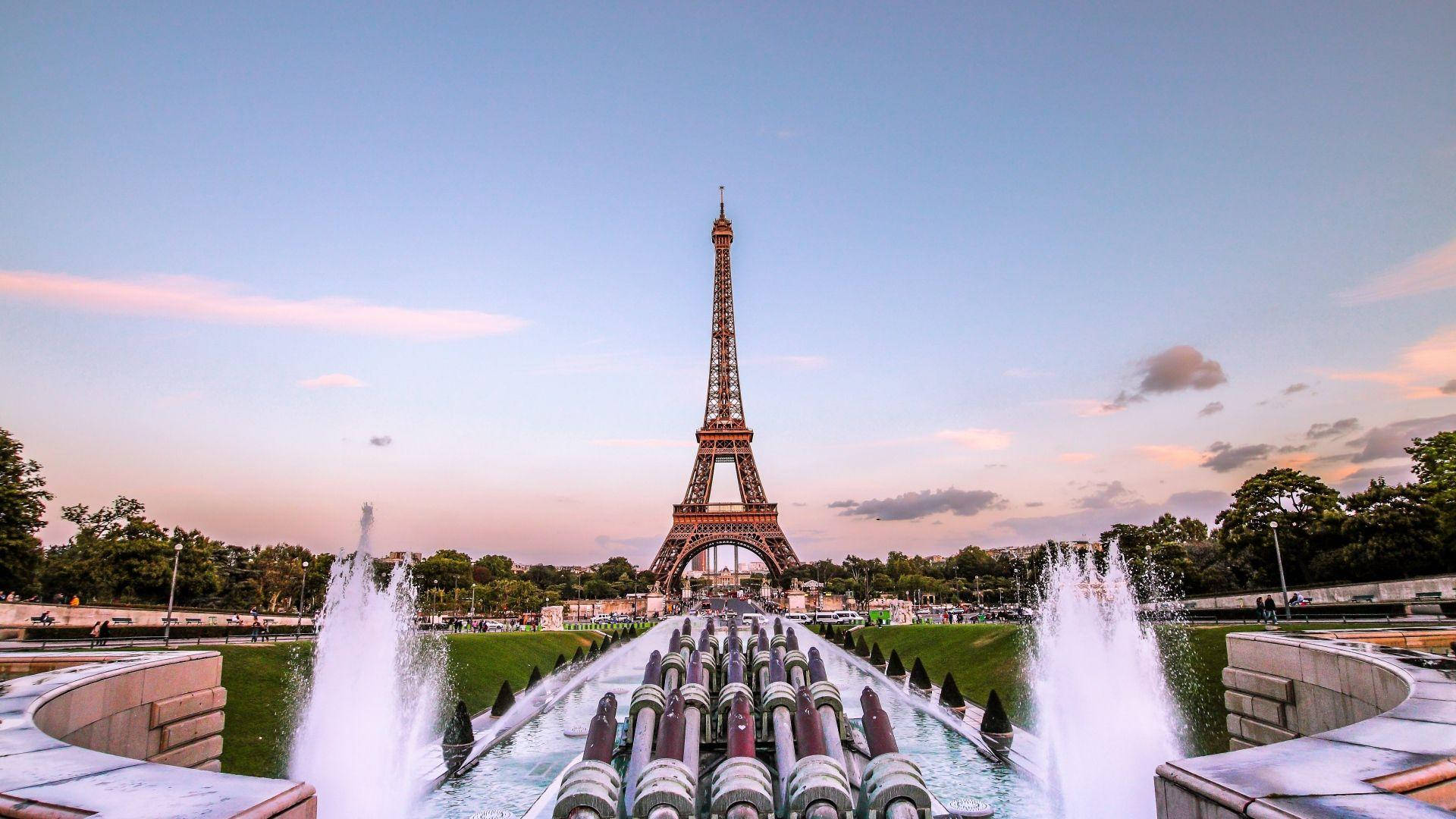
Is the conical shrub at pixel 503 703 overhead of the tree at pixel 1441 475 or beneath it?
beneath

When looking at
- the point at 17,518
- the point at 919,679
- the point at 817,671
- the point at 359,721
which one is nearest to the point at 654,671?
the point at 817,671

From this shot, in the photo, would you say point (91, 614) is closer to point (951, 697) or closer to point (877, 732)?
point (951, 697)

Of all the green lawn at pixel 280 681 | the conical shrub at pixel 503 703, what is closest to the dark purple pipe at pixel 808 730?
the green lawn at pixel 280 681

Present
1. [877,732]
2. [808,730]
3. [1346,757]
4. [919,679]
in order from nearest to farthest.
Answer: [1346,757] < [808,730] < [877,732] < [919,679]

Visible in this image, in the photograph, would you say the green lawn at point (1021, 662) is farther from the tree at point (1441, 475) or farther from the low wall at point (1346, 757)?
the tree at point (1441, 475)

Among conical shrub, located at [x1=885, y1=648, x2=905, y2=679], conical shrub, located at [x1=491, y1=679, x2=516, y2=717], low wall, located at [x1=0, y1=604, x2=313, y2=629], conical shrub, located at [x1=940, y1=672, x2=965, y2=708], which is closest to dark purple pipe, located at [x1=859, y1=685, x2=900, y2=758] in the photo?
conical shrub, located at [x1=940, y1=672, x2=965, y2=708]
